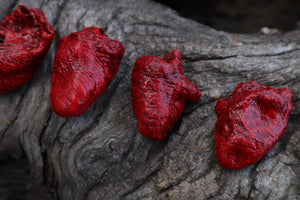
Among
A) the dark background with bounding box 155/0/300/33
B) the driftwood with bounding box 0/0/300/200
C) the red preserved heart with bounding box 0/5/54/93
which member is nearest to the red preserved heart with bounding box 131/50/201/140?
the driftwood with bounding box 0/0/300/200

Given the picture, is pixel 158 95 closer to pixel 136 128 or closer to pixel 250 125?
pixel 136 128

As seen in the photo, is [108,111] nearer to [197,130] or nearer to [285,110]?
[197,130]

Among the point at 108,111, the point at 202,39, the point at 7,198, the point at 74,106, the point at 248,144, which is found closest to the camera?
the point at 248,144

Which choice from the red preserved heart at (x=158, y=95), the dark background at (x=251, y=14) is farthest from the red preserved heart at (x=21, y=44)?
the dark background at (x=251, y=14)

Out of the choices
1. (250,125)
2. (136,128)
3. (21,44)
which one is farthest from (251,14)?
(21,44)

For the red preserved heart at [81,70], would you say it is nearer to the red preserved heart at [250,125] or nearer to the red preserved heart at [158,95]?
the red preserved heart at [158,95]

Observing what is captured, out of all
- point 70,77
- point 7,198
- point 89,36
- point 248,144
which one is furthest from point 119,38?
point 7,198

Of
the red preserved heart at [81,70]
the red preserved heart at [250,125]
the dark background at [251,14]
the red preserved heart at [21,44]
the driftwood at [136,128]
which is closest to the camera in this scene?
the red preserved heart at [250,125]

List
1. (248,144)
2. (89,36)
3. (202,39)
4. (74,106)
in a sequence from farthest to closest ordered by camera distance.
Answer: (202,39), (89,36), (74,106), (248,144)
